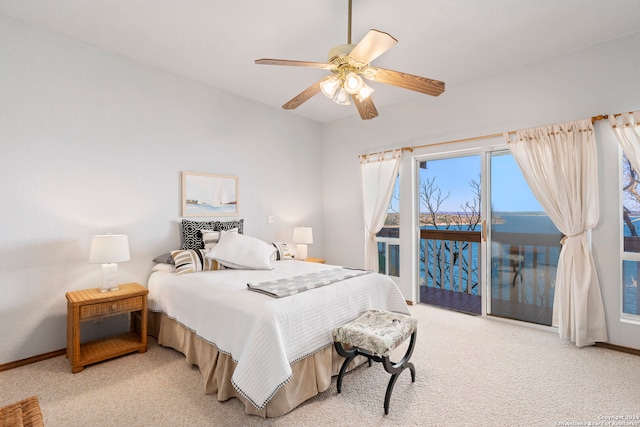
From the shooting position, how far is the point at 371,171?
178 inches

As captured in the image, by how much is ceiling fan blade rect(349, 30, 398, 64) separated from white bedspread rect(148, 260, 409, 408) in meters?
1.61

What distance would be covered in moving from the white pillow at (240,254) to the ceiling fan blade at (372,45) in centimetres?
206

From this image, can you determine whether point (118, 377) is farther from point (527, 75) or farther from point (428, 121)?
point (527, 75)

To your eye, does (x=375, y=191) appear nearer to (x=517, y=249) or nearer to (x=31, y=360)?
(x=517, y=249)

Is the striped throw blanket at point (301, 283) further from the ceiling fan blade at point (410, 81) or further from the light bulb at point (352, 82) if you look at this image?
the ceiling fan blade at point (410, 81)

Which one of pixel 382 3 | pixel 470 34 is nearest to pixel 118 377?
pixel 382 3

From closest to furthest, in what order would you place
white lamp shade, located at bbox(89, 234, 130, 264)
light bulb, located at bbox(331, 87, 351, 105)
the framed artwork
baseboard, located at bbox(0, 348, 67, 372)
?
1. light bulb, located at bbox(331, 87, 351, 105)
2. baseboard, located at bbox(0, 348, 67, 372)
3. white lamp shade, located at bbox(89, 234, 130, 264)
4. the framed artwork

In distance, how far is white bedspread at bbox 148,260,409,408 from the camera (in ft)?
5.73

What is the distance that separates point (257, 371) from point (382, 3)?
262 centimetres

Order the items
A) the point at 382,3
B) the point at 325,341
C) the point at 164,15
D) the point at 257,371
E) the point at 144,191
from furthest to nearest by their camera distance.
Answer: the point at 144,191 < the point at 164,15 < the point at 382,3 < the point at 325,341 < the point at 257,371

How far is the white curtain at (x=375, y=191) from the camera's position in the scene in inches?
169

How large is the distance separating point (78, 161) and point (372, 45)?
107 inches

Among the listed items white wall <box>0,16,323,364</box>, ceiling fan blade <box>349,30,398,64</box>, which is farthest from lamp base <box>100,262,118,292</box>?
ceiling fan blade <box>349,30,398,64</box>

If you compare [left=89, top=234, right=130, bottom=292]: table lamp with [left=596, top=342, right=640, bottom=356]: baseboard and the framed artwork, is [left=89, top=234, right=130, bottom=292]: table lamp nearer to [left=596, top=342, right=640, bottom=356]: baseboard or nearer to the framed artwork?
the framed artwork
